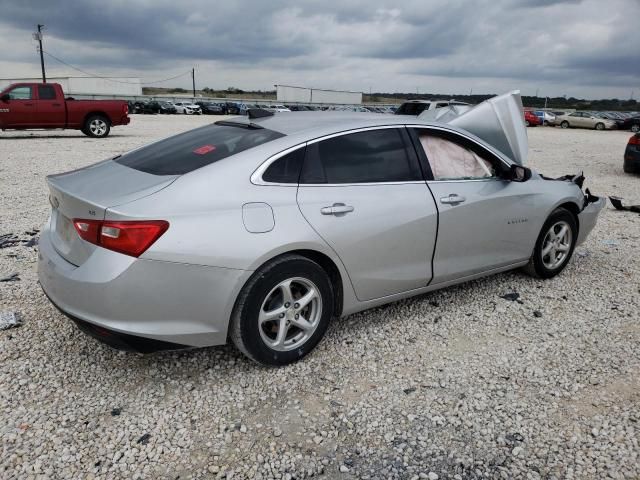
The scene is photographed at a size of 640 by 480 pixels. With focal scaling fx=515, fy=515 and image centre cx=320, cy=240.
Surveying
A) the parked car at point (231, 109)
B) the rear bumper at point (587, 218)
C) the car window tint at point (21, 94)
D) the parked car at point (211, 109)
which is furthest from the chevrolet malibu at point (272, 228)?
the parked car at point (231, 109)

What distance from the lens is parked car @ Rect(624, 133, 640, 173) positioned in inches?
460

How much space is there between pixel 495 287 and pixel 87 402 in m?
3.46

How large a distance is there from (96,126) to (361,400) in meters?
17.5

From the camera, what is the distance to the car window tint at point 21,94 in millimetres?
16531

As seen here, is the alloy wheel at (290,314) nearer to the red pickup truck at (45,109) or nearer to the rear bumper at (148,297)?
the rear bumper at (148,297)

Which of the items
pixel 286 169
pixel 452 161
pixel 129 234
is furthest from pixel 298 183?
pixel 452 161

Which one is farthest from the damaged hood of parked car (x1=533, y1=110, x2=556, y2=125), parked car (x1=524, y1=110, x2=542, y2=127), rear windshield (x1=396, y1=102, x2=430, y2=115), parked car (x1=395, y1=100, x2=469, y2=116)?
parked car (x1=533, y1=110, x2=556, y2=125)

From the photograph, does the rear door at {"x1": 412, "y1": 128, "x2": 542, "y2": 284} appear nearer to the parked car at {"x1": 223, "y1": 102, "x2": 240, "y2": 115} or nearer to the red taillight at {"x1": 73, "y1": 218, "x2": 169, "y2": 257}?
the red taillight at {"x1": 73, "y1": 218, "x2": 169, "y2": 257}

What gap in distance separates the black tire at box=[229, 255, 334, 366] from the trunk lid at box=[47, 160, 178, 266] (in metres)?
0.76

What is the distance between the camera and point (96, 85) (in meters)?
69.5

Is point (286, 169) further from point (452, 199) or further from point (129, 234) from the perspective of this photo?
point (452, 199)

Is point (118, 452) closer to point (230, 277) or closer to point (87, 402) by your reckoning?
point (87, 402)

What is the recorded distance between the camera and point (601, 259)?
5625 millimetres

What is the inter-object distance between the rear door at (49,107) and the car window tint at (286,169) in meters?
16.5
